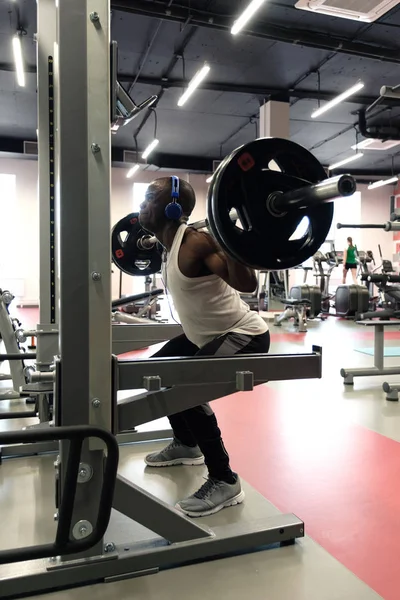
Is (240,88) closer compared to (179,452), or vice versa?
(179,452)

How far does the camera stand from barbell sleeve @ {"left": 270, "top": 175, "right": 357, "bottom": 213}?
1200mm

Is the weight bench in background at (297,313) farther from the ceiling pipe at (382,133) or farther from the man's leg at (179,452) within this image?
the man's leg at (179,452)

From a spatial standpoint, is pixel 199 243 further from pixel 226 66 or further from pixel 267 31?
pixel 226 66

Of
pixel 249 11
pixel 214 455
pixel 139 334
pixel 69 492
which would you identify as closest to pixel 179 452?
pixel 214 455

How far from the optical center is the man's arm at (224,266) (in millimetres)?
1539

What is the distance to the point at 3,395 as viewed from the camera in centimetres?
360

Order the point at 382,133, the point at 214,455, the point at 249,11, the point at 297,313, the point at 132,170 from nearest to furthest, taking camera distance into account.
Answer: the point at 214,455
the point at 249,11
the point at 297,313
the point at 382,133
the point at 132,170

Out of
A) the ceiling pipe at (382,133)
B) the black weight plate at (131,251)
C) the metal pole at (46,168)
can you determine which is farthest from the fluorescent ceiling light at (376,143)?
the metal pole at (46,168)

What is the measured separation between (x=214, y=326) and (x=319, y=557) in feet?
2.80

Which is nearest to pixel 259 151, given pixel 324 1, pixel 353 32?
pixel 324 1

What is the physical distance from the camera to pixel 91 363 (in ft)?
4.36

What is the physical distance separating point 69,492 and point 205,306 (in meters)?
0.86

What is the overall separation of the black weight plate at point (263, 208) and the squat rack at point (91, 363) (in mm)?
328

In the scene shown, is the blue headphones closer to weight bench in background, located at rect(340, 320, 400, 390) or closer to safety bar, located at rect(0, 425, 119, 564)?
safety bar, located at rect(0, 425, 119, 564)
